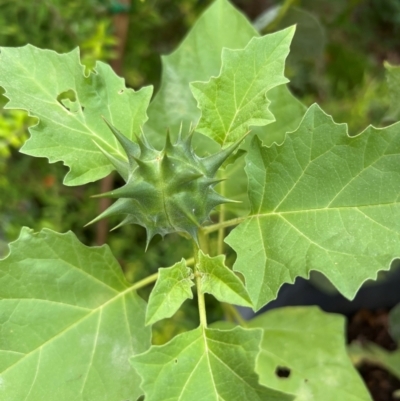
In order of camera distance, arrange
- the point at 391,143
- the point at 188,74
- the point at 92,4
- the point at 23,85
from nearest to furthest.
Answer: the point at 391,143 < the point at 23,85 < the point at 188,74 < the point at 92,4

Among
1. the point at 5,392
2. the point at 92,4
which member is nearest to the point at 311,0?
the point at 92,4

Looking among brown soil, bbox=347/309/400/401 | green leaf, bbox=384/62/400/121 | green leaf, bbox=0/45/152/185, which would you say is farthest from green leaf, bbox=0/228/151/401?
brown soil, bbox=347/309/400/401

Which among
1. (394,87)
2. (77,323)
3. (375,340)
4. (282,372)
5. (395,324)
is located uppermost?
(394,87)

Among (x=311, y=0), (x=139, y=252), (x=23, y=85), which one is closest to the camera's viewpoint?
(x=23, y=85)

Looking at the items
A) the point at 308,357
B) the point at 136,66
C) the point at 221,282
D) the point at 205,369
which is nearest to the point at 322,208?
the point at 221,282

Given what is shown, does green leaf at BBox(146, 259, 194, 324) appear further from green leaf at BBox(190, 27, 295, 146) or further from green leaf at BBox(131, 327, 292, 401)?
green leaf at BBox(190, 27, 295, 146)

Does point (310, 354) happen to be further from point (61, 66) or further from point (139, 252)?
point (61, 66)

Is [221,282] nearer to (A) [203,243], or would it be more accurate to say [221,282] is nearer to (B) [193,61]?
(A) [203,243]

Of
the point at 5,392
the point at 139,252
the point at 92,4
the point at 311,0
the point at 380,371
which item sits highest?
the point at 92,4
